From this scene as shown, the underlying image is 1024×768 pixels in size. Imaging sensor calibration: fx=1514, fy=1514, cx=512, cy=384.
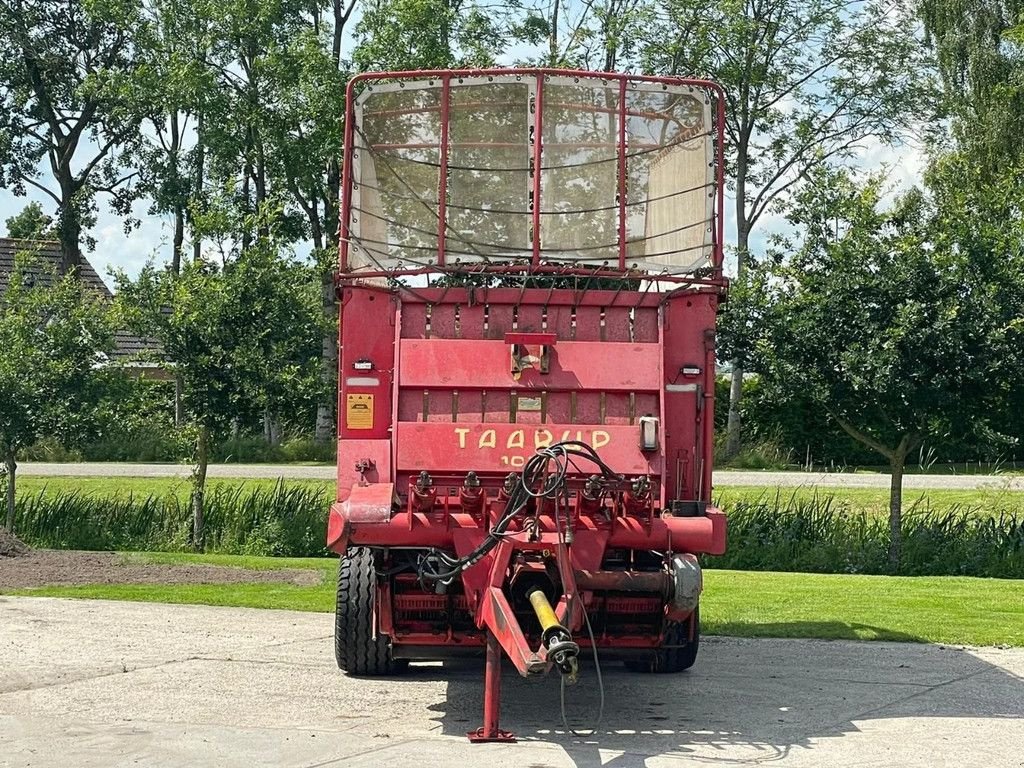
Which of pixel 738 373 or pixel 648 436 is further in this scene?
pixel 738 373

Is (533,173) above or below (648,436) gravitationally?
above

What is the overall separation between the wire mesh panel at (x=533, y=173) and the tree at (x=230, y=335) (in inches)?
339

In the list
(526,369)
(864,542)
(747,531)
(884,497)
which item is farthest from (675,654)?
(884,497)

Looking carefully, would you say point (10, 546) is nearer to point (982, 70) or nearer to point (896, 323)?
point (896, 323)

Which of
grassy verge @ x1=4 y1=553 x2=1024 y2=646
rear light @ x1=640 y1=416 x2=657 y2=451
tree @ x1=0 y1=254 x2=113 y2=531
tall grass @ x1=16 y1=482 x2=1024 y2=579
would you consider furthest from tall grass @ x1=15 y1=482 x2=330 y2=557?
rear light @ x1=640 y1=416 x2=657 y2=451

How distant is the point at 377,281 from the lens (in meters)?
10.2

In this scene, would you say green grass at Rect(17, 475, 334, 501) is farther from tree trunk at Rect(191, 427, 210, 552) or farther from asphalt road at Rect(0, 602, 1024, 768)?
asphalt road at Rect(0, 602, 1024, 768)

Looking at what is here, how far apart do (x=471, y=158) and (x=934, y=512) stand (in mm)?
11778

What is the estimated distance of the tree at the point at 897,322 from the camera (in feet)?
57.0

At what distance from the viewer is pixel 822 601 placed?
1430 centimetres

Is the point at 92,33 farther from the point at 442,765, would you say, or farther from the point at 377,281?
the point at 442,765

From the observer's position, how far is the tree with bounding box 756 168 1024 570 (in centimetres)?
1738

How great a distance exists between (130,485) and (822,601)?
43.7 ft

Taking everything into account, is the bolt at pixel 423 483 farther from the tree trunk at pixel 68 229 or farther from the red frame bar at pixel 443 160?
the tree trunk at pixel 68 229
